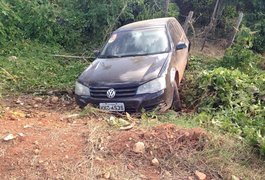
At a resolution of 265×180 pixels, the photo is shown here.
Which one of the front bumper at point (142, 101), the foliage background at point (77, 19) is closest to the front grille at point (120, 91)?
the front bumper at point (142, 101)

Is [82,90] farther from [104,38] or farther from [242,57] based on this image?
[104,38]

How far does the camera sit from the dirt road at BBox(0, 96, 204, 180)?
375 cm

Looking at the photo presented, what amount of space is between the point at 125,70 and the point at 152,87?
0.63 metres

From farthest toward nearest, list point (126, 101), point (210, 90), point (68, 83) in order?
point (68, 83)
point (210, 90)
point (126, 101)

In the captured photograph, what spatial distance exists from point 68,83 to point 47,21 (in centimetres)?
380

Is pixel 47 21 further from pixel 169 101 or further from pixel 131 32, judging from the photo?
pixel 169 101

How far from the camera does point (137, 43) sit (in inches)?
288

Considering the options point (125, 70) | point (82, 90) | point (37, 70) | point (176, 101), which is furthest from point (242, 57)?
point (37, 70)

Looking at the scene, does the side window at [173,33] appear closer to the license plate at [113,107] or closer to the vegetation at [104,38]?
the vegetation at [104,38]

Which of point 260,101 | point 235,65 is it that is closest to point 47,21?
point 235,65

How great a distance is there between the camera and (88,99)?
20.3 ft

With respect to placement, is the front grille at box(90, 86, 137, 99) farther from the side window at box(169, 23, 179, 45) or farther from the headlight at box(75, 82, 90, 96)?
the side window at box(169, 23, 179, 45)

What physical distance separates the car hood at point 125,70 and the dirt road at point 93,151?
55.9 inches

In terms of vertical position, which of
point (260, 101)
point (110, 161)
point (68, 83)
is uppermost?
point (110, 161)
